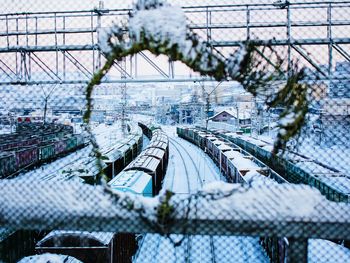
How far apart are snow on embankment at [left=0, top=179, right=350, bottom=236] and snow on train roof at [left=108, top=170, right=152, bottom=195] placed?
5626 millimetres

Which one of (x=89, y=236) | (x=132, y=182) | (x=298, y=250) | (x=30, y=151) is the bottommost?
(x=89, y=236)

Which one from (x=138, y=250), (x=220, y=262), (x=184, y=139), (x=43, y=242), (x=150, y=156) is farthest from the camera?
(x=184, y=139)

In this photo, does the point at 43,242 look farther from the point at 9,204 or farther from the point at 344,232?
the point at 344,232

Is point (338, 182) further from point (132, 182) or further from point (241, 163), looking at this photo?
point (132, 182)

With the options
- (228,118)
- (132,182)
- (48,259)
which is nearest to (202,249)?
(132,182)

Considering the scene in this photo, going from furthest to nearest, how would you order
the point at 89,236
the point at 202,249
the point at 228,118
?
1. the point at 228,118
2. the point at 202,249
3. the point at 89,236

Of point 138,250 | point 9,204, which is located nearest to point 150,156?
point 138,250

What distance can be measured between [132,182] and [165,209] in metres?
6.69

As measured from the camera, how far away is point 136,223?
1.58 metres

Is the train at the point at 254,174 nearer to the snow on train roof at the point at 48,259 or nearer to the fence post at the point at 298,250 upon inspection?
the fence post at the point at 298,250

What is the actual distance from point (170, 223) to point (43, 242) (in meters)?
4.82

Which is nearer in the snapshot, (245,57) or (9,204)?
(245,57)

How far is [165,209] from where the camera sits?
5.15ft

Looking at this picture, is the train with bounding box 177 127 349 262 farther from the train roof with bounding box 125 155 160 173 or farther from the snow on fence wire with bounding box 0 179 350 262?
the train roof with bounding box 125 155 160 173
